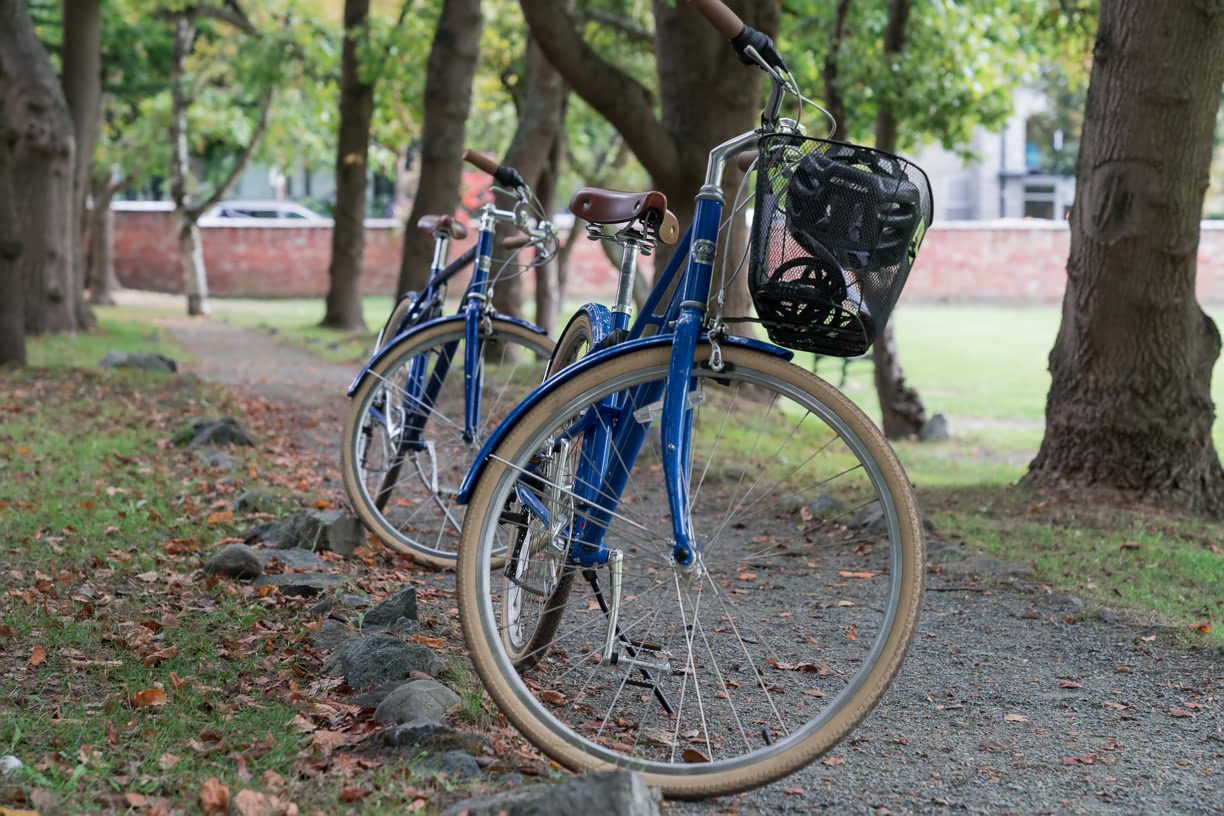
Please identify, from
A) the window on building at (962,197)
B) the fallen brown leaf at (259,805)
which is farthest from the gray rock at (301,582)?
the window on building at (962,197)

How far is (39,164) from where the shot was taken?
49.7 ft

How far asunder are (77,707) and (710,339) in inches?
74.3

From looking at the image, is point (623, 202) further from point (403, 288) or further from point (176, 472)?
point (403, 288)

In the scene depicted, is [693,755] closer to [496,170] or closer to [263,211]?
[496,170]

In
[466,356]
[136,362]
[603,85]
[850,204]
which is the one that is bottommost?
[136,362]

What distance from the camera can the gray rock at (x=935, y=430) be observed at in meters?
15.0

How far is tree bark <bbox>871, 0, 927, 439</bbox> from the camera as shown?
597 inches

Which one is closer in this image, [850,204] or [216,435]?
[850,204]

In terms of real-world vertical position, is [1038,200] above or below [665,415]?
above

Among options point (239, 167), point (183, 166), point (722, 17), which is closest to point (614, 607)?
point (722, 17)

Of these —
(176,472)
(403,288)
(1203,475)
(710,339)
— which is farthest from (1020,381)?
(710,339)

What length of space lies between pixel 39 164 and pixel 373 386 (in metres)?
10.9

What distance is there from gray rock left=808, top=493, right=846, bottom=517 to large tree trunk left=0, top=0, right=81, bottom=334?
9952 millimetres

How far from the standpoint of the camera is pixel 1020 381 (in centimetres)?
2141
